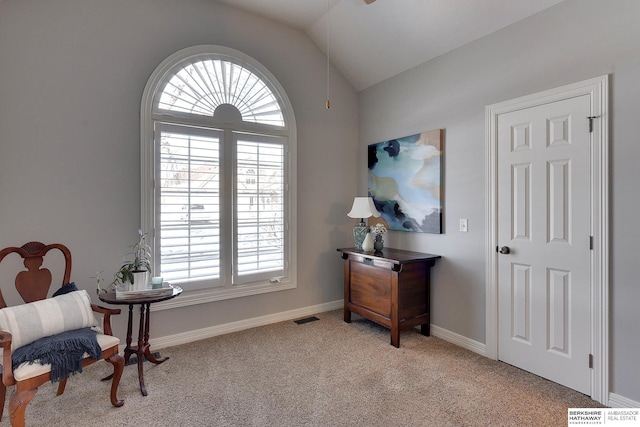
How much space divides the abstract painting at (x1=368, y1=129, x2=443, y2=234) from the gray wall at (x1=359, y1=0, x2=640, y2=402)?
99 mm

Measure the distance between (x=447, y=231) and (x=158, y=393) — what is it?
9.20ft

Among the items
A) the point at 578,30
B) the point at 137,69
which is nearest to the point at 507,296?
the point at 578,30

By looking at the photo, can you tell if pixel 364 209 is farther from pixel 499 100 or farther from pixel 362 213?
pixel 499 100

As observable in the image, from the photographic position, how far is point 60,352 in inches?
73.8

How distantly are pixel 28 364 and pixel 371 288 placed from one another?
8.82 feet

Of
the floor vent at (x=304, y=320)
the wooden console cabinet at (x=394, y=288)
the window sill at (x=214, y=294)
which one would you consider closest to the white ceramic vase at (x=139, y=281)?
the window sill at (x=214, y=294)

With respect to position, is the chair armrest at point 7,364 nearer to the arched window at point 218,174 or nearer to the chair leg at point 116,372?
the chair leg at point 116,372

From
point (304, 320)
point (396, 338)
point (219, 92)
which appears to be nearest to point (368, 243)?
point (396, 338)

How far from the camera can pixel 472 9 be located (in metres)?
2.75

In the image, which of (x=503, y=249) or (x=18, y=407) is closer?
(x=18, y=407)

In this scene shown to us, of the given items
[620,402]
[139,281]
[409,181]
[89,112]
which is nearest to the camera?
[620,402]

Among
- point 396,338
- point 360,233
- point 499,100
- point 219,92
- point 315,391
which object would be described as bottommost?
point 315,391

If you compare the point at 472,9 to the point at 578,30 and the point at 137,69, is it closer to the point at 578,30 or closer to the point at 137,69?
the point at 578,30

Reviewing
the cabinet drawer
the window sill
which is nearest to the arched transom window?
the window sill
